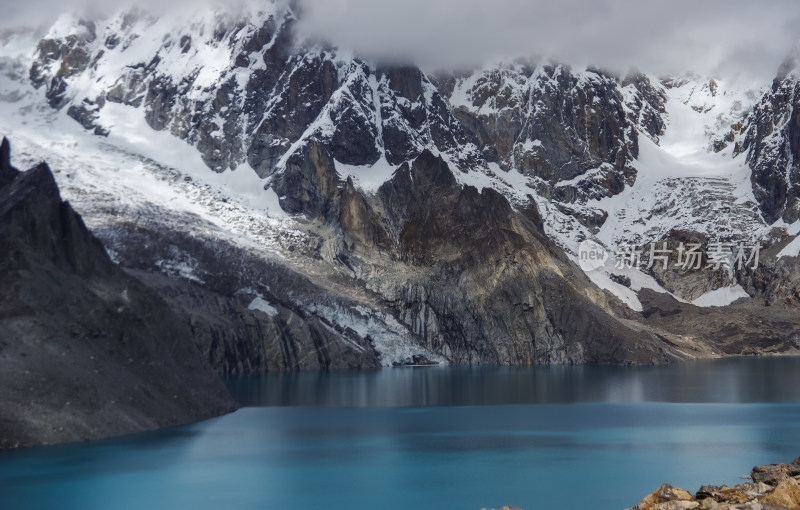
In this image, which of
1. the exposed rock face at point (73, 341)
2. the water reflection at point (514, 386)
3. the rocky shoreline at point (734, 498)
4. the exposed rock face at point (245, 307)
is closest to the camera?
the rocky shoreline at point (734, 498)

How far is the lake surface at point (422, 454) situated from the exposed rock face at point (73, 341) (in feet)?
6.98

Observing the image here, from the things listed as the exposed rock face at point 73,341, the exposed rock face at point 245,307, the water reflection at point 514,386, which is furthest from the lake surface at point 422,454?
the exposed rock face at point 245,307

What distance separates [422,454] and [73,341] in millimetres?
27073

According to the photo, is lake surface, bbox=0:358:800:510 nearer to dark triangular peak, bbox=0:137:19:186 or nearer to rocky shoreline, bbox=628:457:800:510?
rocky shoreline, bbox=628:457:800:510

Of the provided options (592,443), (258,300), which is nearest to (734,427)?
(592,443)

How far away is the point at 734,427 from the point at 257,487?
47126 millimetres

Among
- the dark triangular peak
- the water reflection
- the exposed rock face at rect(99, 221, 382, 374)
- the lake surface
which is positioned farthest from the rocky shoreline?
the exposed rock face at rect(99, 221, 382, 374)

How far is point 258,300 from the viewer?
183125 millimetres

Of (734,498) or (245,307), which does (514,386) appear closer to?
(245,307)

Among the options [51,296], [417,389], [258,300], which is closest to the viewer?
[51,296]

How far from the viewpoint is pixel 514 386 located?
466 feet

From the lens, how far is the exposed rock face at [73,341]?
226 ft

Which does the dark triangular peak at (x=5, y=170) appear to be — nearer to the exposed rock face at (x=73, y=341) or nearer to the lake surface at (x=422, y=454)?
the exposed rock face at (x=73, y=341)

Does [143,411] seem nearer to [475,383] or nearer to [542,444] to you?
[542,444]
